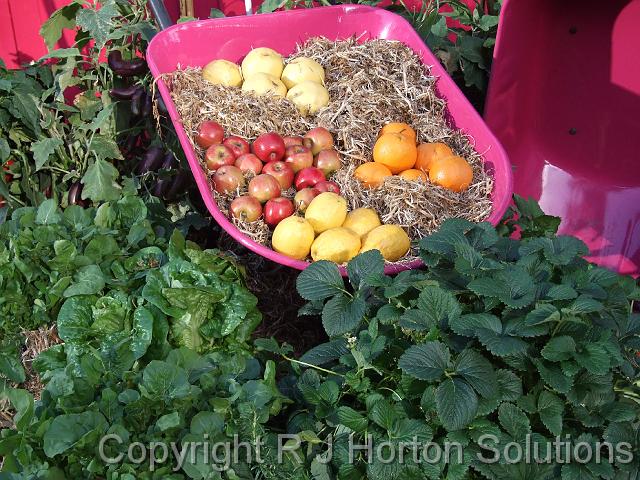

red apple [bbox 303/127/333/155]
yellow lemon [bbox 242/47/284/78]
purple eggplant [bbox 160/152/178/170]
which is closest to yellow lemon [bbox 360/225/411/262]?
red apple [bbox 303/127/333/155]

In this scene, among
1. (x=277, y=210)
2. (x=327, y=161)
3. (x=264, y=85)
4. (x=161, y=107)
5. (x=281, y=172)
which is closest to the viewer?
(x=277, y=210)

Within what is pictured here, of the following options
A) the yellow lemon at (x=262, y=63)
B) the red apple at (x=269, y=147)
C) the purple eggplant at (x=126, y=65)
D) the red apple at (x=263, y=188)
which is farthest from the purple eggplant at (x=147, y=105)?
the red apple at (x=263, y=188)

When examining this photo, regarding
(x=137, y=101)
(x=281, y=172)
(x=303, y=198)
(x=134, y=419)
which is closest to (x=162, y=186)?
(x=137, y=101)

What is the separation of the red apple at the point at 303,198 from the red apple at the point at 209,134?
35 centimetres

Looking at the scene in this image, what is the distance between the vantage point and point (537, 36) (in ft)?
8.41

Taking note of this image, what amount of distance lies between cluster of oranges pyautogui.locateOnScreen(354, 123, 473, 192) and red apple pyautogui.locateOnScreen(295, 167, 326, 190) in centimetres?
14

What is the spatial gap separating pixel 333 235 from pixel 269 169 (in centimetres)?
36

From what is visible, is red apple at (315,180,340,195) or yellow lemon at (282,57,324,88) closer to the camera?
red apple at (315,180,340,195)

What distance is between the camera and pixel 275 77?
2404 millimetres

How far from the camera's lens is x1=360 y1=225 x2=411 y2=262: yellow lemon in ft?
6.25

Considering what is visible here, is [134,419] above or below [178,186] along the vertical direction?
above

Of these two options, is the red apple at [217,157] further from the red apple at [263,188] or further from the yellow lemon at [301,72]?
the yellow lemon at [301,72]

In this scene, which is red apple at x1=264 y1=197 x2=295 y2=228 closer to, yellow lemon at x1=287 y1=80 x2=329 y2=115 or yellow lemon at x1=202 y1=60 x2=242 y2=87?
yellow lemon at x1=287 y1=80 x2=329 y2=115

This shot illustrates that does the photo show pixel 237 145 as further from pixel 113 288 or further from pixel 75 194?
pixel 75 194
